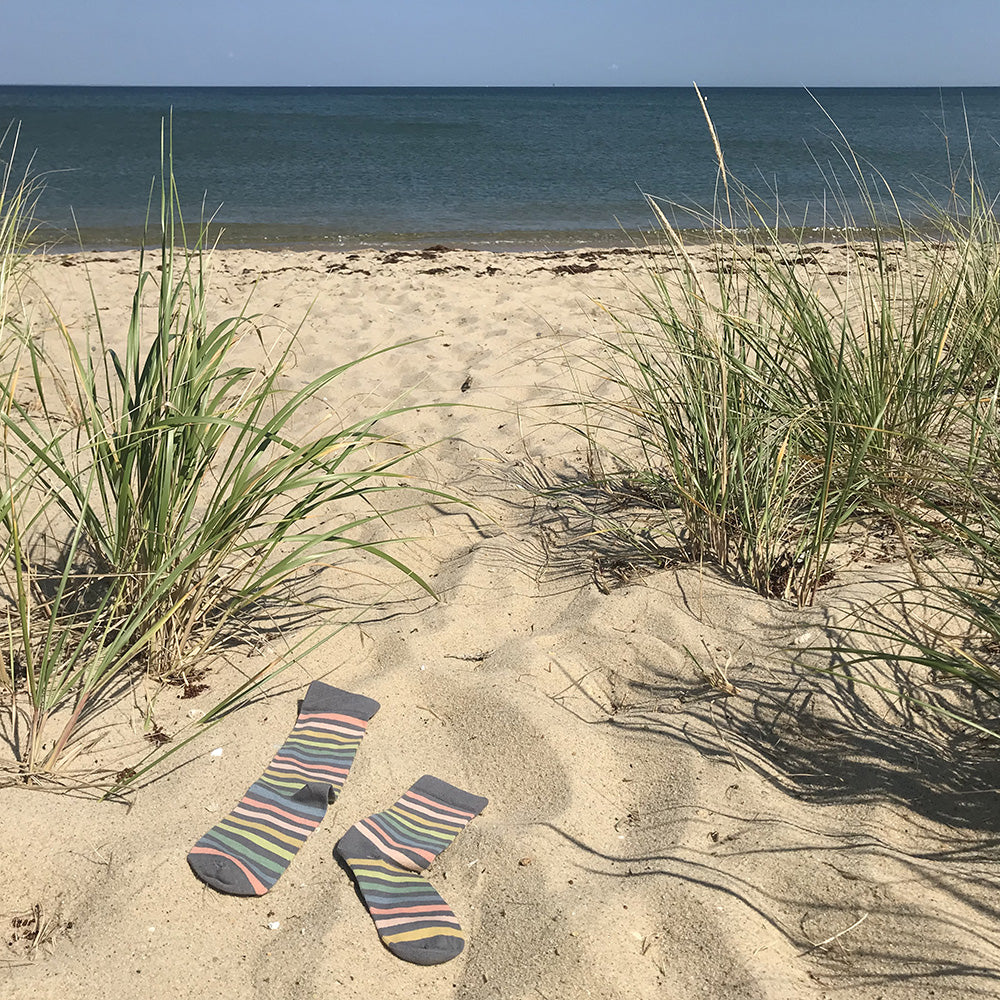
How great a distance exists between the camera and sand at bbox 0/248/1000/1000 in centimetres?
120

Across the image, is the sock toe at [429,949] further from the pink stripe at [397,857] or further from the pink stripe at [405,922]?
the pink stripe at [397,857]

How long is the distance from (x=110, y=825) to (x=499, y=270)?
16.6ft

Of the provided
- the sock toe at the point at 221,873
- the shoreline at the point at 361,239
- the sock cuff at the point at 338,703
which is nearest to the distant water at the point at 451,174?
the shoreline at the point at 361,239

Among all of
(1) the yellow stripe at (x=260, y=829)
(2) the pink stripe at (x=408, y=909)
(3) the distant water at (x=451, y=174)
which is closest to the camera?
(2) the pink stripe at (x=408, y=909)

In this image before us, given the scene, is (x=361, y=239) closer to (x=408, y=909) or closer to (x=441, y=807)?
(x=441, y=807)

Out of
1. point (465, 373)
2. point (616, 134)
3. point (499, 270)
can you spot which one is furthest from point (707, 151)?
point (465, 373)

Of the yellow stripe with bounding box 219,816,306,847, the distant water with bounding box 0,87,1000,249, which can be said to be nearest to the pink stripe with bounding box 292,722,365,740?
the yellow stripe with bounding box 219,816,306,847

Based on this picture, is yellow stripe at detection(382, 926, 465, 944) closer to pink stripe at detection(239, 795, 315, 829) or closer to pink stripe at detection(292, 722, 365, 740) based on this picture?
pink stripe at detection(239, 795, 315, 829)

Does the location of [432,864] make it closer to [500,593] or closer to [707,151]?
[500,593]

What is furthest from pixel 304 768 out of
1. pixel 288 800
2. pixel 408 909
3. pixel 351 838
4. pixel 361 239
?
pixel 361 239

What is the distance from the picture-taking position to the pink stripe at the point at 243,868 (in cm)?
134

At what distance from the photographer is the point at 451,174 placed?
48.1 feet

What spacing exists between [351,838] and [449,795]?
0.61ft

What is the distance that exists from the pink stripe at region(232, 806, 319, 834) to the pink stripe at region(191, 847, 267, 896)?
0.30 feet
